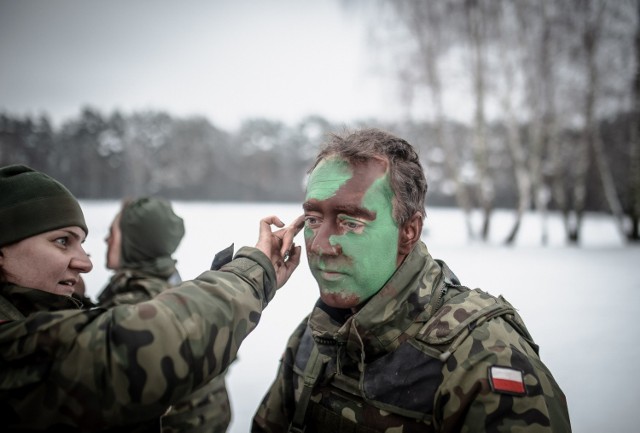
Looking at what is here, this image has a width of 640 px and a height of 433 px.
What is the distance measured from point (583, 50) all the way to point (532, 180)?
432cm

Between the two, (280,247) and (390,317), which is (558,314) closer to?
(390,317)

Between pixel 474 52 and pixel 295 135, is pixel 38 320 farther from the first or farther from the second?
pixel 295 135

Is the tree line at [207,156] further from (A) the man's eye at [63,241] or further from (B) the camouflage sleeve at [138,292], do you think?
(A) the man's eye at [63,241]

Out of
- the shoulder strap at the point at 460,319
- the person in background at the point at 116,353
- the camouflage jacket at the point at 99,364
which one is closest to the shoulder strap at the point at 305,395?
the shoulder strap at the point at 460,319

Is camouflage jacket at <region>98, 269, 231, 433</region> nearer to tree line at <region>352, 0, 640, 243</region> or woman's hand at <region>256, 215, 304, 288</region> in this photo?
woman's hand at <region>256, 215, 304, 288</region>

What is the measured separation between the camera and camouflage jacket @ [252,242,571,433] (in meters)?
1.30

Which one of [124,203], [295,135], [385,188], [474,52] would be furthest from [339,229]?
[295,135]

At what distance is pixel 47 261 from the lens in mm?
1452

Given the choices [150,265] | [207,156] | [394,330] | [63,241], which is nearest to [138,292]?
[150,265]

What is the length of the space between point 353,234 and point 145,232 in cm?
220

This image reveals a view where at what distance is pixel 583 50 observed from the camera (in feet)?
37.5

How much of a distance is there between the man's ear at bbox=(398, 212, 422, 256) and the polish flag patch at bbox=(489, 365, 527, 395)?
61 cm

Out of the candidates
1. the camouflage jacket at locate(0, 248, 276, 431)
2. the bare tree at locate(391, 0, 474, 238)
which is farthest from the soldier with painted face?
the bare tree at locate(391, 0, 474, 238)

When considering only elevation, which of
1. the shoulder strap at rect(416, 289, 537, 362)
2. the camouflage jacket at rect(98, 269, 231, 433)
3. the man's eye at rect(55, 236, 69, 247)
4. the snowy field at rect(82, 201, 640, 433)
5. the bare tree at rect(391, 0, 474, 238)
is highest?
the bare tree at rect(391, 0, 474, 238)
